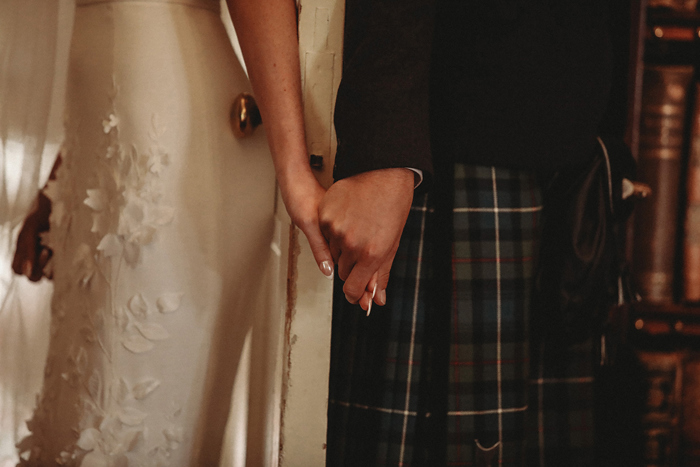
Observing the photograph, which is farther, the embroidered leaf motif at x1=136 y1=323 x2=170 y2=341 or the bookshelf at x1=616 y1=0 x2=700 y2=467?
the bookshelf at x1=616 y1=0 x2=700 y2=467

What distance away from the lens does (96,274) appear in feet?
1.35

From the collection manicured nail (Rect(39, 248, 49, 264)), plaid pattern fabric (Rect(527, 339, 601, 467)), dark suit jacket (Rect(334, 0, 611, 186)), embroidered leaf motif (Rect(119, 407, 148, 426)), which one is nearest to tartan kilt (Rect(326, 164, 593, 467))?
dark suit jacket (Rect(334, 0, 611, 186))

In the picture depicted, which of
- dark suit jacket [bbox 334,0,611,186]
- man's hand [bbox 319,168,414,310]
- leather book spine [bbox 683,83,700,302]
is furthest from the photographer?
leather book spine [bbox 683,83,700,302]

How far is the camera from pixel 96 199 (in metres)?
0.41

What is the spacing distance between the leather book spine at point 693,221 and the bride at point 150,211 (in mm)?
923

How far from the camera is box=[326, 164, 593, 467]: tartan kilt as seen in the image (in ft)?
1.68

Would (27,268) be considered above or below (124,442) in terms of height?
above

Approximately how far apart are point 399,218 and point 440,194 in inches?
7.1

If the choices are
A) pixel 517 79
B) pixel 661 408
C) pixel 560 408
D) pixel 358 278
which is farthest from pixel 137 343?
pixel 661 408

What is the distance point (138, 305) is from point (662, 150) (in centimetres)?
105

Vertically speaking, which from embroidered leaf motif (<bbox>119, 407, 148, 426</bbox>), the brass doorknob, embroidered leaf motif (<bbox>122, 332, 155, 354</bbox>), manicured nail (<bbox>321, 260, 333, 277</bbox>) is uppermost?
the brass doorknob

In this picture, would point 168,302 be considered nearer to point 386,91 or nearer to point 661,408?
point 386,91

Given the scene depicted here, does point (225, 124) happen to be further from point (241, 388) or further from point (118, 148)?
point (241, 388)

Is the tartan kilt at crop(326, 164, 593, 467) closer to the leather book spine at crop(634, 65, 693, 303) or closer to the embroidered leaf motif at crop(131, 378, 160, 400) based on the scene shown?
the embroidered leaf motif at crop(131, 378, 160, 400)
